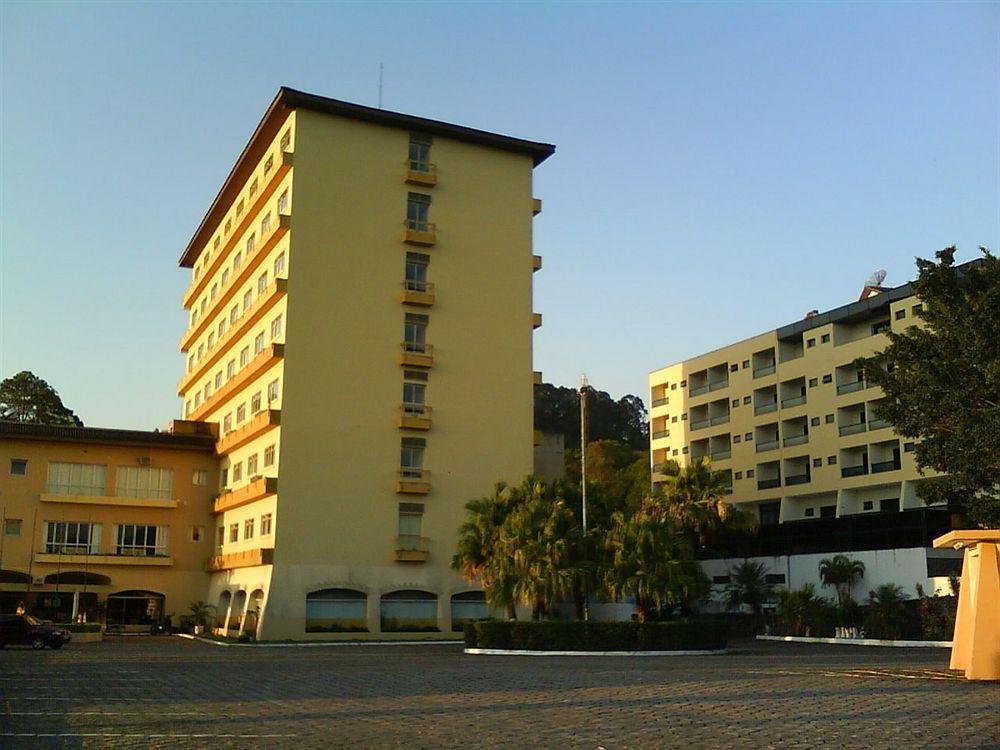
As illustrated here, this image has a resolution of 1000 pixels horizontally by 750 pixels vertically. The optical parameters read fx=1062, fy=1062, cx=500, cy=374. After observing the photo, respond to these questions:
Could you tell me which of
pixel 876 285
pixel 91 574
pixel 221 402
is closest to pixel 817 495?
pixel 876 285

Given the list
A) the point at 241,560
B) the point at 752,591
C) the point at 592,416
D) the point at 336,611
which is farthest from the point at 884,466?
the point at 592,416

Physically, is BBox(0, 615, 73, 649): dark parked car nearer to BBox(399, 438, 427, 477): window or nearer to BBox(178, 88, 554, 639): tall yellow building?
BBox(178, 88, 554, 639): tall yellow building

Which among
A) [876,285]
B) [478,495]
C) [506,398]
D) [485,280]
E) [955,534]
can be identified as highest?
[876,285]

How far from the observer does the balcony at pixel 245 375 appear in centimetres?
5797

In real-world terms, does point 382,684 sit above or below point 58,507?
below

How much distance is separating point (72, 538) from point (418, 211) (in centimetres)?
2992

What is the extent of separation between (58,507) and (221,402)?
12.0 metres

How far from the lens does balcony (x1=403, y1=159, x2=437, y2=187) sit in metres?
62.3

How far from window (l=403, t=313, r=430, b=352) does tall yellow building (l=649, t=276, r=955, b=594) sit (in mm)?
22778

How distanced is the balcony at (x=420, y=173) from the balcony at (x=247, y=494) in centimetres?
1929

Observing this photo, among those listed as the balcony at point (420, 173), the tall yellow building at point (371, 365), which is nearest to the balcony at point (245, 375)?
the tall yellow building at point (371, 365)

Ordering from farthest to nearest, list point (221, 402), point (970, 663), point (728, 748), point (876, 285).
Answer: point (876, 285) → point (221, 402) → point (970, 663) → point (728, 748)

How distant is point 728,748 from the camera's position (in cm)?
1513

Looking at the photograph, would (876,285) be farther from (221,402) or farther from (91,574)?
(91,574)
